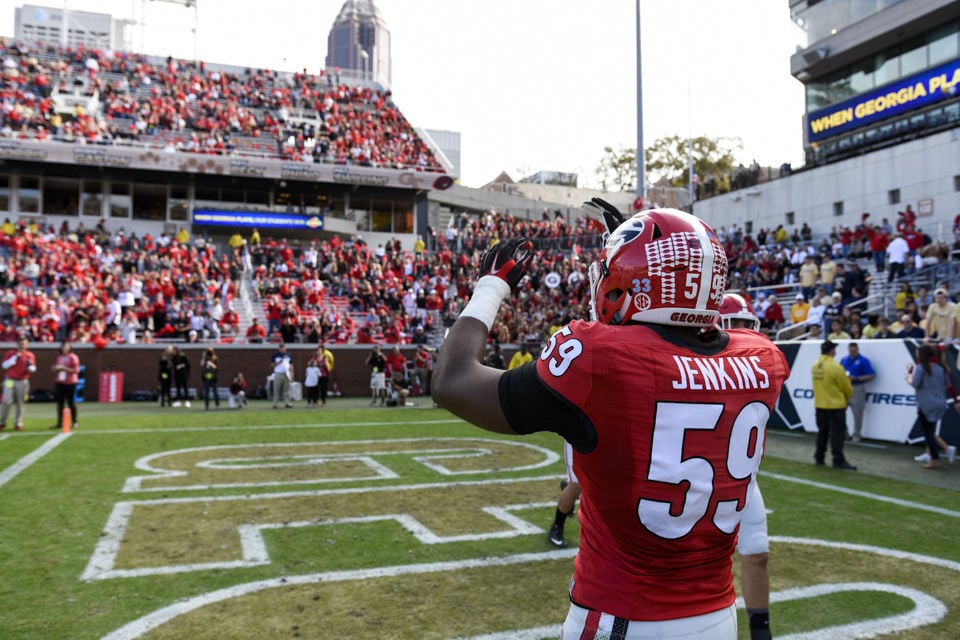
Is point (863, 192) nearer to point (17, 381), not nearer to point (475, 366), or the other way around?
point (17, 381)

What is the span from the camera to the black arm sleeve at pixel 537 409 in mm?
1885

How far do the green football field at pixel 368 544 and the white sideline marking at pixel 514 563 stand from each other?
0.02 m

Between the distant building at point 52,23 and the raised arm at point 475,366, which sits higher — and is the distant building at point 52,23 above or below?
above

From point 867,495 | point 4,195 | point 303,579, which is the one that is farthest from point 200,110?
point 867,495

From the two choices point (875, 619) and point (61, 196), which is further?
point (61, 196)

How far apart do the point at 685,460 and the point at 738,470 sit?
223mm

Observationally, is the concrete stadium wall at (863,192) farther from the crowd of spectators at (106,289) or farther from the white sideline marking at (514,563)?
the crowd of spectators at (106,289)

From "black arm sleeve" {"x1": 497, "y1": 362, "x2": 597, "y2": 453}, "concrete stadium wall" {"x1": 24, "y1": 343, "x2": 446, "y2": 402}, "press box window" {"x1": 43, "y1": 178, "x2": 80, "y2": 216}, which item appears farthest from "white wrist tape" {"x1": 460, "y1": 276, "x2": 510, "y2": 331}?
"press box window" {"x1": 43, "y1": 178, "x2": 80, "y2": 216}

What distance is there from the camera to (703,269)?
→ 6.74 feet

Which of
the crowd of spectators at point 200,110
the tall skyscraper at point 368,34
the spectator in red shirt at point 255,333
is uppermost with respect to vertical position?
the tall skyscraper at point 368,34

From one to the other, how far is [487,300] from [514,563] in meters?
3.80

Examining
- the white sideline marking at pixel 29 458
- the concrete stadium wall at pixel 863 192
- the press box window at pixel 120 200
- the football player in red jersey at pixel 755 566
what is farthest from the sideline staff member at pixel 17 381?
the concrete stadium wall at pixel 863 192

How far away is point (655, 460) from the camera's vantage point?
193cm

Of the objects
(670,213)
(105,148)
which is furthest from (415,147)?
(670,213)
